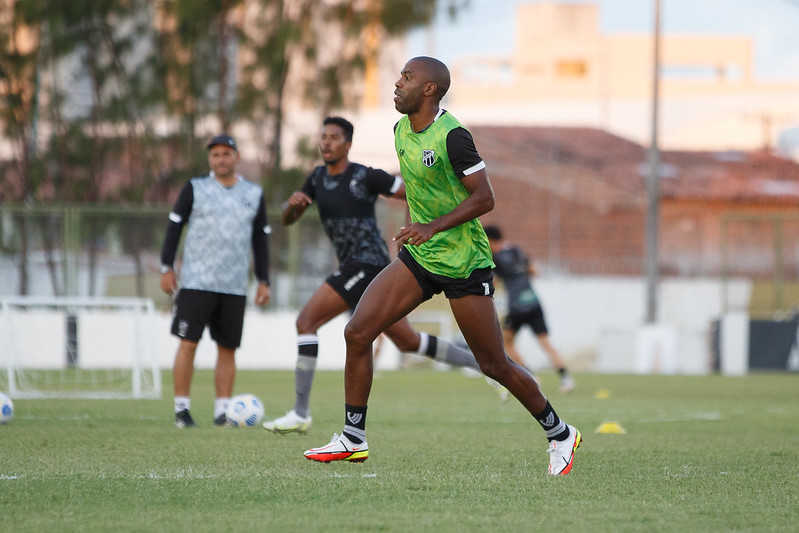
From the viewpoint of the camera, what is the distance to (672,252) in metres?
29.7

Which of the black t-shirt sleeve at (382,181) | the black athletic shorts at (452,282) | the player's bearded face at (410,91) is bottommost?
the black athletic shorts at (452,282)

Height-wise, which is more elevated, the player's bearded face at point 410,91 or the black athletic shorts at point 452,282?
the player's bearded face at point 410,91

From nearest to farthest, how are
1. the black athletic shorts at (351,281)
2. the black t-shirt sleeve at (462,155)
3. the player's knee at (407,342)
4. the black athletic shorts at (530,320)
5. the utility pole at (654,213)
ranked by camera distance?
the black t-shirt sleeve at (462,155)
the player's knee at (407,342)
the black athletic shorts at (351,281)
the black athletic shorts at (530,320)
the utility pole at (654,213)

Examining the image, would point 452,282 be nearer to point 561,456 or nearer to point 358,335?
point 358,335

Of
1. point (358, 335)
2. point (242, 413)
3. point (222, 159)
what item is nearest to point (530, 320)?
point (242, 413)

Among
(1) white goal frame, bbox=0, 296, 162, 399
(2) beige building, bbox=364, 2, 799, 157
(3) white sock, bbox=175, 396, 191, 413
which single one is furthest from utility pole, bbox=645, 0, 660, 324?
(2) beige building, bbox=364, 2, 799, 157

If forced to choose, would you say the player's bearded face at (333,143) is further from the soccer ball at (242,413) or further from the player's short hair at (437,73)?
the player's short hair at (437,73)

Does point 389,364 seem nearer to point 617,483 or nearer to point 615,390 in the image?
point 615,390

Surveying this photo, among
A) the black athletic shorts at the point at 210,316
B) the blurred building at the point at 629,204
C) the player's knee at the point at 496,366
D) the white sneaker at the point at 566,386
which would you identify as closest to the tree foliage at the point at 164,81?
the blurred building at the point at 629,204

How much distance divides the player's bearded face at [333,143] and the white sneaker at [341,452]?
2693 millimetres

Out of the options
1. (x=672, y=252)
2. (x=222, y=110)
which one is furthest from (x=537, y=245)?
(x=222, y=110)

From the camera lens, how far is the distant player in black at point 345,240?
28.3ft

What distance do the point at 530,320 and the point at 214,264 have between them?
6.74 meters

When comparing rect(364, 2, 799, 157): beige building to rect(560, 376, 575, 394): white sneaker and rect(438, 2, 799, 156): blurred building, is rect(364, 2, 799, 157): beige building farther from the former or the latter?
rect(560, 376, 575, 394): white sneaker
